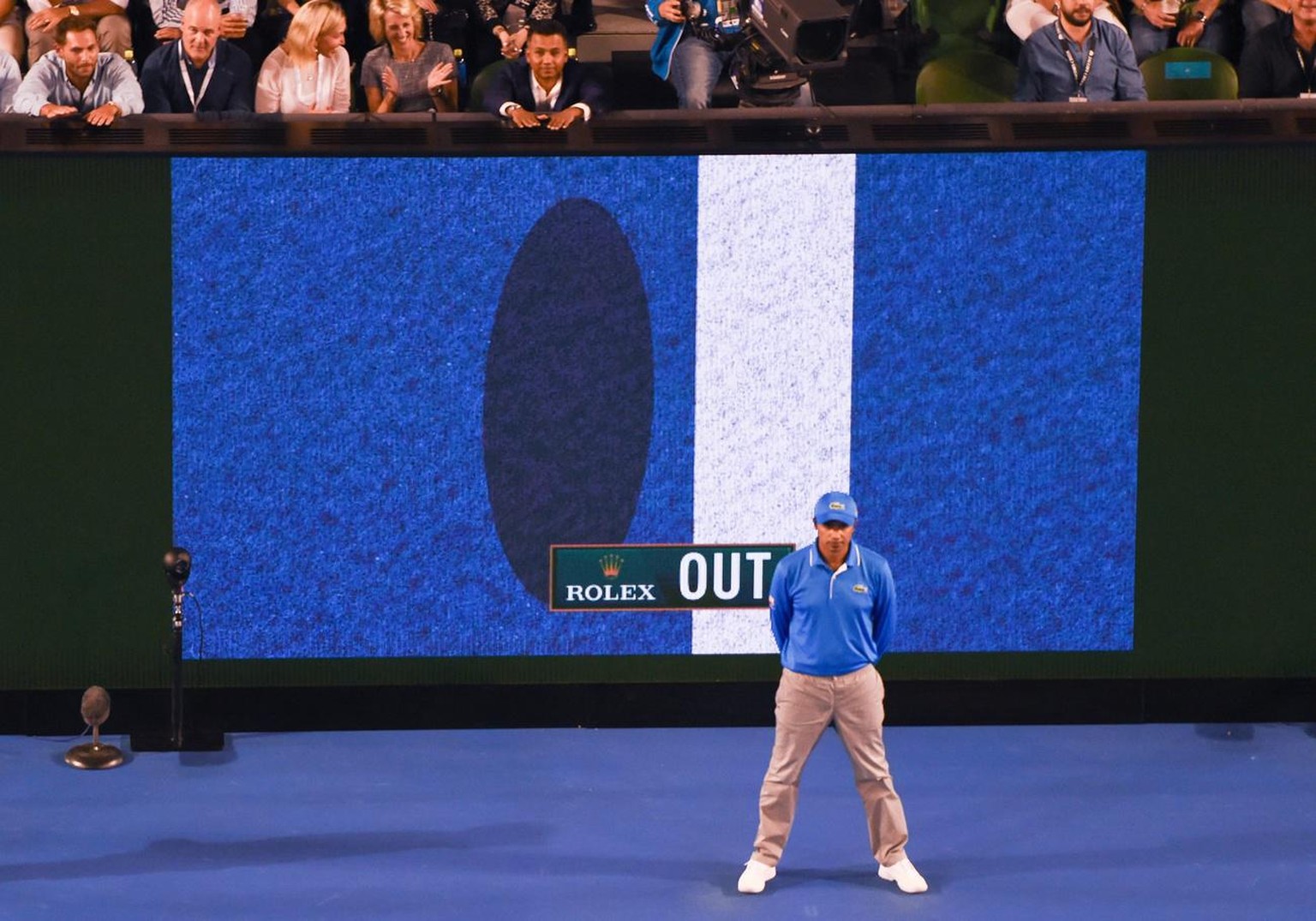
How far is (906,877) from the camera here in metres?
7.98

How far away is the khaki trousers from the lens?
7875 millimetres

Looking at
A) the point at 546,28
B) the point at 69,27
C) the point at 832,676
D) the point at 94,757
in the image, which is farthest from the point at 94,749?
the point at 546,28

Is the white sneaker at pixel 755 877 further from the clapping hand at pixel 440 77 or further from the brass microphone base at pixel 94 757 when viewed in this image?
the clapping hand at pixel 440 77

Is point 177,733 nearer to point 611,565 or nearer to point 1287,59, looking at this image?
point 611,565

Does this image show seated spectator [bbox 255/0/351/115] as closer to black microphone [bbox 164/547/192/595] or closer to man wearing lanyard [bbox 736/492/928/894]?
black microphone [bbox 164/547/192/595]

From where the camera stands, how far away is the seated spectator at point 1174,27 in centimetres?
1106

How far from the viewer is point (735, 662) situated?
402 inches

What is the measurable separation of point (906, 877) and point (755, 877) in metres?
0.63

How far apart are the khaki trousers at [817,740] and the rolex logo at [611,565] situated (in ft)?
7.21

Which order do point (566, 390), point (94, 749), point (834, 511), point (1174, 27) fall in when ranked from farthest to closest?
point (1174, 27) → point (566, 390) → point (94, 749) → point (834, 511)

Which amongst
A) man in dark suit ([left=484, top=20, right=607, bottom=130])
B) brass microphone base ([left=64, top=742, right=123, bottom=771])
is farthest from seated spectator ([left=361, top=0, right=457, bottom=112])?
brass microphone base ([left=64, top=742, right=123, bottom=771])

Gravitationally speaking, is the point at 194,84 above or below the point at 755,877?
above

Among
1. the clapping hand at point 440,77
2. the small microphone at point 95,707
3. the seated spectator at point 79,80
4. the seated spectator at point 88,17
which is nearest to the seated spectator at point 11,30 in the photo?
the seated spectator at point 88,17

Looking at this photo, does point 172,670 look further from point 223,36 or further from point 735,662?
point 223,36
